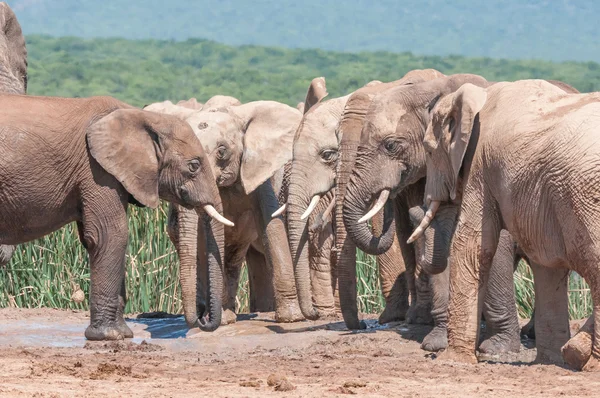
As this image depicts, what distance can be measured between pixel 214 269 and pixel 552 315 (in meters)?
2.67

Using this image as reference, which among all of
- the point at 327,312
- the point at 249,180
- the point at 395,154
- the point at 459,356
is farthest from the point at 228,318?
the point at 459,356

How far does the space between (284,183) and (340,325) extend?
1.91m

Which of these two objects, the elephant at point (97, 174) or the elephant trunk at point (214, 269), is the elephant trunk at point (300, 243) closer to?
the elephant trunk at point (214, 269)

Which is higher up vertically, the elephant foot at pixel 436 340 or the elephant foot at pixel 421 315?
the elephant foot at pixel 421 315

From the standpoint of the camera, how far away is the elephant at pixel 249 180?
32.8ft

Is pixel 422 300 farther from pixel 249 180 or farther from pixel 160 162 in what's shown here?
pixel 160 162

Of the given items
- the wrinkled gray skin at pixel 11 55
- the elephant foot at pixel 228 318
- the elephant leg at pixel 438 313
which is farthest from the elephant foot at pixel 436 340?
the wrinkled gray skin at pixel 11 55

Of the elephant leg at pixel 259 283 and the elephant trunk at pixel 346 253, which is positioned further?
the elephant leg at pixel 259 283

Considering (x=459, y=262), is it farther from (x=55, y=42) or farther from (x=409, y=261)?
(x=55, y=42)

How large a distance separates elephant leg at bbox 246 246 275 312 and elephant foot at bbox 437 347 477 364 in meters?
4.33

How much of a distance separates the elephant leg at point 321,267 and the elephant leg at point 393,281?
85cm

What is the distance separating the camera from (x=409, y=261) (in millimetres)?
9453

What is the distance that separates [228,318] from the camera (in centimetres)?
1007

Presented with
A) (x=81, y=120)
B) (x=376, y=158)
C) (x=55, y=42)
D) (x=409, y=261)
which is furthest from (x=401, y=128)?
(x=55, y=42)
